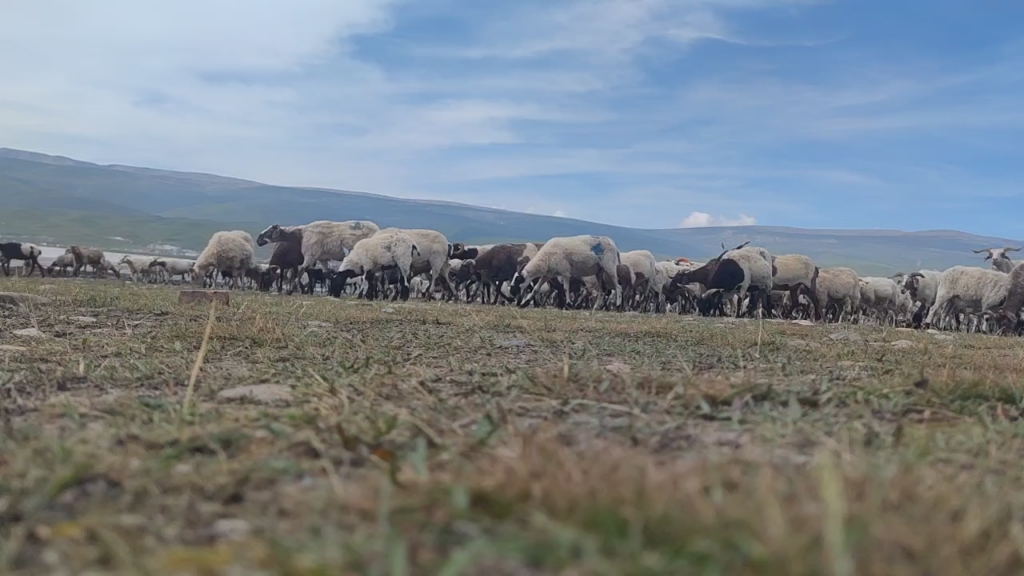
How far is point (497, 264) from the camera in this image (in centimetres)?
2520

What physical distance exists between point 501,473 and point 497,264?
77.8ft

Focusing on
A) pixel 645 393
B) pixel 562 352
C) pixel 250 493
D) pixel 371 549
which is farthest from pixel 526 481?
pixel 562 352

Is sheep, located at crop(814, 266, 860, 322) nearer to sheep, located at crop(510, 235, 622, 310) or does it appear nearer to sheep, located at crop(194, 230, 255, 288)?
sheep, located at crop(510, 235, 622, 310)

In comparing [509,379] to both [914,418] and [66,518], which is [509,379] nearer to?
[914,418]

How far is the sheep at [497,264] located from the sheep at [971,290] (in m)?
11.7

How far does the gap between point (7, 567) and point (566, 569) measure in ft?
3.17

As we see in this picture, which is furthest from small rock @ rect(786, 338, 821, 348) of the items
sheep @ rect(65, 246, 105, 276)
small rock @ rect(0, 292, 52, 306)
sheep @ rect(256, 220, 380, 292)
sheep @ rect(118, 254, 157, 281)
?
sheep @ rect(118, 254, 157, 281)

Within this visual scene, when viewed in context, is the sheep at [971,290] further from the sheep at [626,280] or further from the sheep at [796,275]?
the sheep at [626,280]

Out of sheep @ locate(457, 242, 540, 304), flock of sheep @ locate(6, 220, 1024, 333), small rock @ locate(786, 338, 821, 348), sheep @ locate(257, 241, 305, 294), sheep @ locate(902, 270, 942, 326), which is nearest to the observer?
small rock @ locate(786, 338, 821, 348)

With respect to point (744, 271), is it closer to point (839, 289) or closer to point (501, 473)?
point (839, 289)

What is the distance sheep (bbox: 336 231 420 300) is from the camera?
2052 cm

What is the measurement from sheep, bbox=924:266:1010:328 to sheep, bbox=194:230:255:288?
2103cm

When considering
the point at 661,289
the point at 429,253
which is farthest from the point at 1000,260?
the point at 429,253

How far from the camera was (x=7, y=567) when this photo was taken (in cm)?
136
